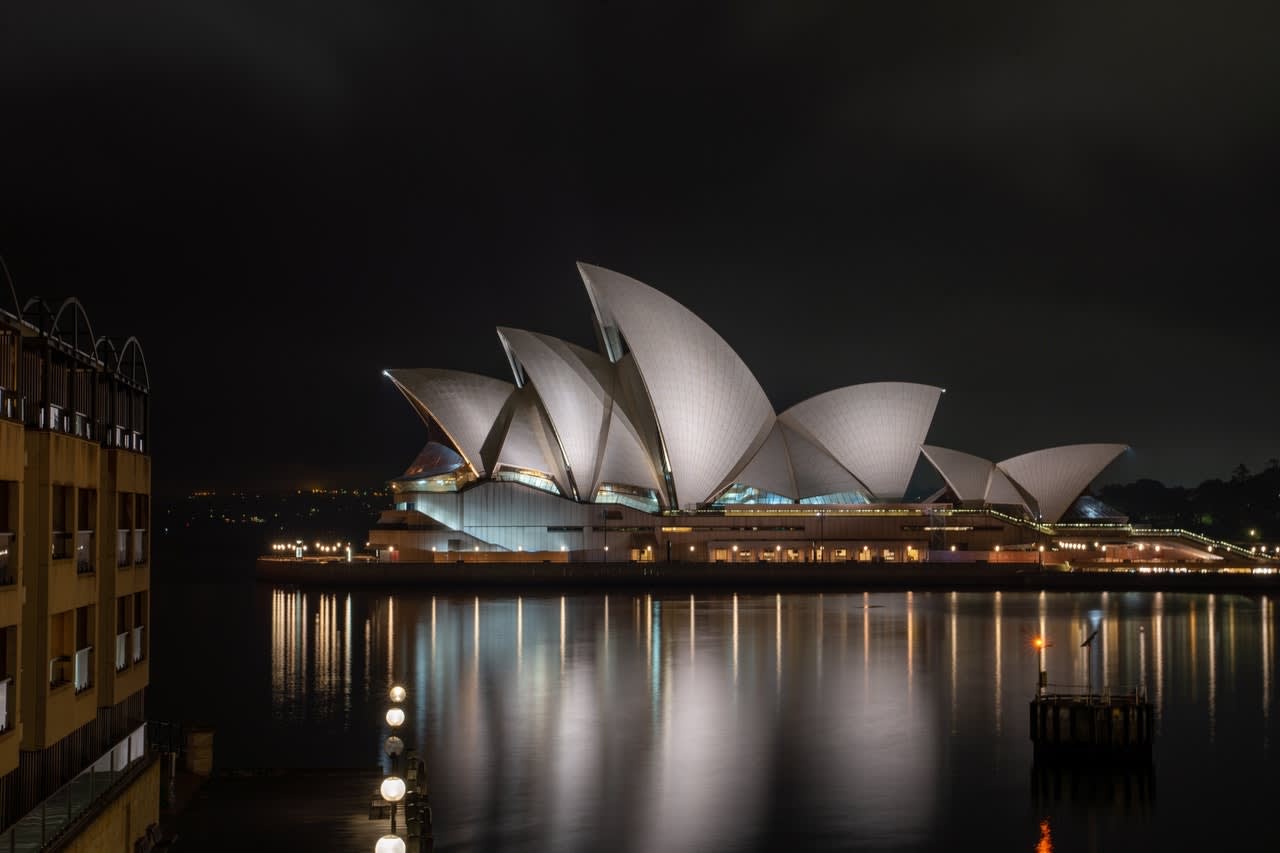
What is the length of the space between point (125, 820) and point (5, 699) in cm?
303

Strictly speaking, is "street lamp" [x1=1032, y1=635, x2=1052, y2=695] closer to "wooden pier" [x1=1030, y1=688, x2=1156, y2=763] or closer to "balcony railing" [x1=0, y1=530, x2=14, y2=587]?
"wooden pier" [x1=1030, y1=688, x2=1156, y2=763]

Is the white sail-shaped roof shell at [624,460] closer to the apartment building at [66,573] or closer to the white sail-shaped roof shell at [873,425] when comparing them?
the white sail-shaped roof shell at [873,425]

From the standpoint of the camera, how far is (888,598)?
63594mm

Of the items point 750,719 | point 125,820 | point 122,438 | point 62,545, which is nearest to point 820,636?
point 750,719

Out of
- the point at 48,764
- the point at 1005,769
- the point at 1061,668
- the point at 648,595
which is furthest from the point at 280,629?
the point at 48,764

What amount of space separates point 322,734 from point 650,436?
151ft

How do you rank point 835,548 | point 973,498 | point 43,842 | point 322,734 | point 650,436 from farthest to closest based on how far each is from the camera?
point 973,498, point 835,548, point 650,436, point 322,734, point 43,842

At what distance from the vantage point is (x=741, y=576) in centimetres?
7206

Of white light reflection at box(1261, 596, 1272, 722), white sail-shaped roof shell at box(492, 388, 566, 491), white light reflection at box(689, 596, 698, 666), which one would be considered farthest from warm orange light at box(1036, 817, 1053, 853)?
white sail-shaped roof shell at box(492, 388, 566, 491)

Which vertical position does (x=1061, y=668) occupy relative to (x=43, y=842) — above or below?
below

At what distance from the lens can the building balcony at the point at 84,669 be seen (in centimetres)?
1320

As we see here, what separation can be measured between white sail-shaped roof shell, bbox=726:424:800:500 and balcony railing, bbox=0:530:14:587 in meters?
67.9

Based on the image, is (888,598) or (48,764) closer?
(48,764)

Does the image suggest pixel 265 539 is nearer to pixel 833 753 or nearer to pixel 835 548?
pixel 835 548
